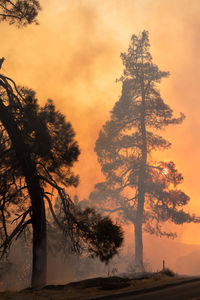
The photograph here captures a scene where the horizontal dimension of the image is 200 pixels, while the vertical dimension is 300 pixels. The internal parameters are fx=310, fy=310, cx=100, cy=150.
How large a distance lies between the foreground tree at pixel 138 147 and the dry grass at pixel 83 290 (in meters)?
17.8

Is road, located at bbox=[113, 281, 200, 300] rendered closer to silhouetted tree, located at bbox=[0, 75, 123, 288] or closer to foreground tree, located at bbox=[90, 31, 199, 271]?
silhouetted tree, located at bbox=[0, 75, 123, 288]

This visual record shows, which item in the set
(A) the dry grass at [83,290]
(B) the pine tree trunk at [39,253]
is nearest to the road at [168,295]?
(A) the dry grass at [83,290]

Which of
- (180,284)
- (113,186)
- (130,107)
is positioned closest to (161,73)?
(130,107)

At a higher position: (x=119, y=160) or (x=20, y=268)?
(x=119, y=160)

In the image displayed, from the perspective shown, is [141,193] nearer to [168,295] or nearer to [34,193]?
[34,193]

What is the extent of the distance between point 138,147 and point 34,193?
19.7 metres

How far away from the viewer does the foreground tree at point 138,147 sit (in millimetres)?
29922

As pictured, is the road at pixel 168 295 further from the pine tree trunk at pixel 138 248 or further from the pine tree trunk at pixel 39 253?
the pine tree trunk at pixel 138 248

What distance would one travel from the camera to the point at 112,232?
460 inches

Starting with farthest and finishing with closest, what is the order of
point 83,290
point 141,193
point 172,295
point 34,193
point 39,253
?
point 141,193
point 34,193
point 39,253
point 83,290
point 172,295

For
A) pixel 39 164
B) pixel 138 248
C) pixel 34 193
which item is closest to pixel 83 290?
pixel 34 193

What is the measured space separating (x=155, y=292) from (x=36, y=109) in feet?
26.4

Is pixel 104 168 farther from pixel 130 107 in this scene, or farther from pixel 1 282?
pixel 1 282

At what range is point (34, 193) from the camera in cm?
1272
